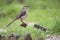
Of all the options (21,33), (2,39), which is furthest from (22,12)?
(2,39)

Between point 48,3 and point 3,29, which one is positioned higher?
point 48,3

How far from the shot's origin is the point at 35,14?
2373mm

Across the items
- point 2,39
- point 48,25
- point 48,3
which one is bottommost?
point 2,39

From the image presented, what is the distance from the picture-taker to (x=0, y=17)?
239 centimetres

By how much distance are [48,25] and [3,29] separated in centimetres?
51

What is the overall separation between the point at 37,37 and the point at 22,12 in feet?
1.09

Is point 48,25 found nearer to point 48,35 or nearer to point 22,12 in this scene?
point 48,35

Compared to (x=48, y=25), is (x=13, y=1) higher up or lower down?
higher up

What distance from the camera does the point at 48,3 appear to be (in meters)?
2.40

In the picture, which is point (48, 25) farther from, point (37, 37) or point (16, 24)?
point (16, 24)

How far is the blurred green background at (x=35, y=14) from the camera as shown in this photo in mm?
2320

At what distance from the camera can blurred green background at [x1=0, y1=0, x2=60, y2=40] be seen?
2320 millimetres

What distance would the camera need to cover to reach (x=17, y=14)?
7.76 ft

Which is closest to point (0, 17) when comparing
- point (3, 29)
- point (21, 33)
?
point (3, 29)
